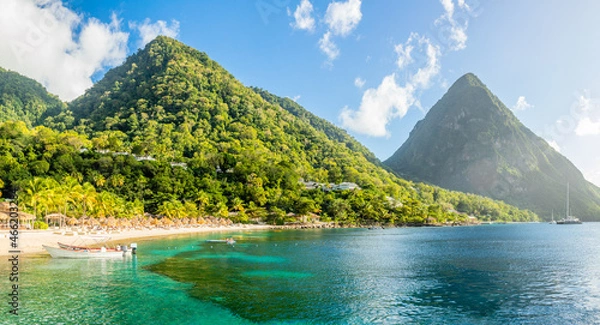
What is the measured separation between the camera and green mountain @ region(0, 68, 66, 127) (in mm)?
153000

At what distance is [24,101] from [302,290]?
186 m

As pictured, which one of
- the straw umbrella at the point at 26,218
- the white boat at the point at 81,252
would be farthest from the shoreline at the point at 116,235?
the white boat at the point at 81,252

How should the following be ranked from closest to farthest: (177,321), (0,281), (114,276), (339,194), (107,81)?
(177,321), (0,281), (114,276), (339,194), (107,81)

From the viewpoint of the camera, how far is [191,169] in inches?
4756

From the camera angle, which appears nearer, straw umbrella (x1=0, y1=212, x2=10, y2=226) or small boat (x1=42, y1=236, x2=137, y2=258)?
small boat (x1=42, y1=236, x2=137, y2=258)

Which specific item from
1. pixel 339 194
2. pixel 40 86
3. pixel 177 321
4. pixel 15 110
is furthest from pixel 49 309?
pixel 40 86

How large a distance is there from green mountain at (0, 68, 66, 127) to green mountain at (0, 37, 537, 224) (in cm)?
1110

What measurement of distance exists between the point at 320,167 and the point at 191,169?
68108 millimetres

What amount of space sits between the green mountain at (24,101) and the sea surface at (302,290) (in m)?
148

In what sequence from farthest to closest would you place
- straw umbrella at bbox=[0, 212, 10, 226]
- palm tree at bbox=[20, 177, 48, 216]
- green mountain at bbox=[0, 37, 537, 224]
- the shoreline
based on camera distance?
1. green mountain at bbox=[0, 37, 537, 224]
2. palm tree at bbox=[20, 177, 48, 216]
3. straw umbrella at bbox=[0, 212, 10, 226]
4. the shoreline

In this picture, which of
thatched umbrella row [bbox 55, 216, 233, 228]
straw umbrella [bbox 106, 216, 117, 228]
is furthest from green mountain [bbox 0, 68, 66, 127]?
straw umbrella [bbox 106, 216, 117, 228]

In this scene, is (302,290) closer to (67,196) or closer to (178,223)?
(67,196)

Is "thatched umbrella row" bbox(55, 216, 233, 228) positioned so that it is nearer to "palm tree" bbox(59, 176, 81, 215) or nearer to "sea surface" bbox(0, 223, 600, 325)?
"palm tree" bbox(59, 176, 81, 215)

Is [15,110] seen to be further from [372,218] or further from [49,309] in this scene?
[49,309]
